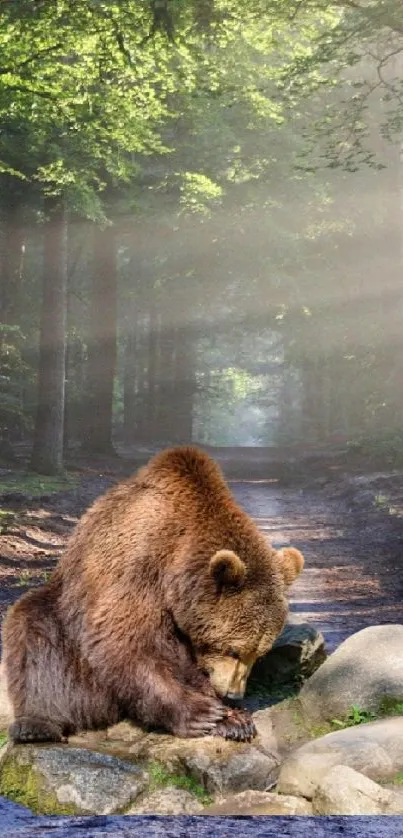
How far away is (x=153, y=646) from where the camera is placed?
422 centimetres

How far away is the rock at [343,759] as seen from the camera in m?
3.76

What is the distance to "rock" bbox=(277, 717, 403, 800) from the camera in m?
3.76

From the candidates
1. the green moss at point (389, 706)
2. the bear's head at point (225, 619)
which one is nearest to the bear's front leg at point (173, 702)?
the bear's head at point (225, 619)

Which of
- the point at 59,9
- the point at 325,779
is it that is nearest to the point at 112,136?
the point at 59,9

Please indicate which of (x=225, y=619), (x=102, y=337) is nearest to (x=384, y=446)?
(x=102, y=337)

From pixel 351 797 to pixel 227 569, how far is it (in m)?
1.11

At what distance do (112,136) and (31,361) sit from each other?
9.74 metres

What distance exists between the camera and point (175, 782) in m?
3.96

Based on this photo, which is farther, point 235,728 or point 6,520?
point 6,520

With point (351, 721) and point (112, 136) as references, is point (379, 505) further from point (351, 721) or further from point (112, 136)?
point (351, 721)

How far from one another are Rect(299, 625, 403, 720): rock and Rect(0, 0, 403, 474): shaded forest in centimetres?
904

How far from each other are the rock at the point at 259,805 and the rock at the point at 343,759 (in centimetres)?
6

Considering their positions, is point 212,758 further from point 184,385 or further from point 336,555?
point 184,385

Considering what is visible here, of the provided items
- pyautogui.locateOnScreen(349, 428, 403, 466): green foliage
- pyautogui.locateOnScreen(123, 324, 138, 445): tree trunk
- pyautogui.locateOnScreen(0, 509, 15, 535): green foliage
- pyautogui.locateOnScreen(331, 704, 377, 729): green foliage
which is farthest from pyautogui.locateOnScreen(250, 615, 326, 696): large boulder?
pyautogui.locateOnScreen(123, 324, 138, 445): tree trunk
